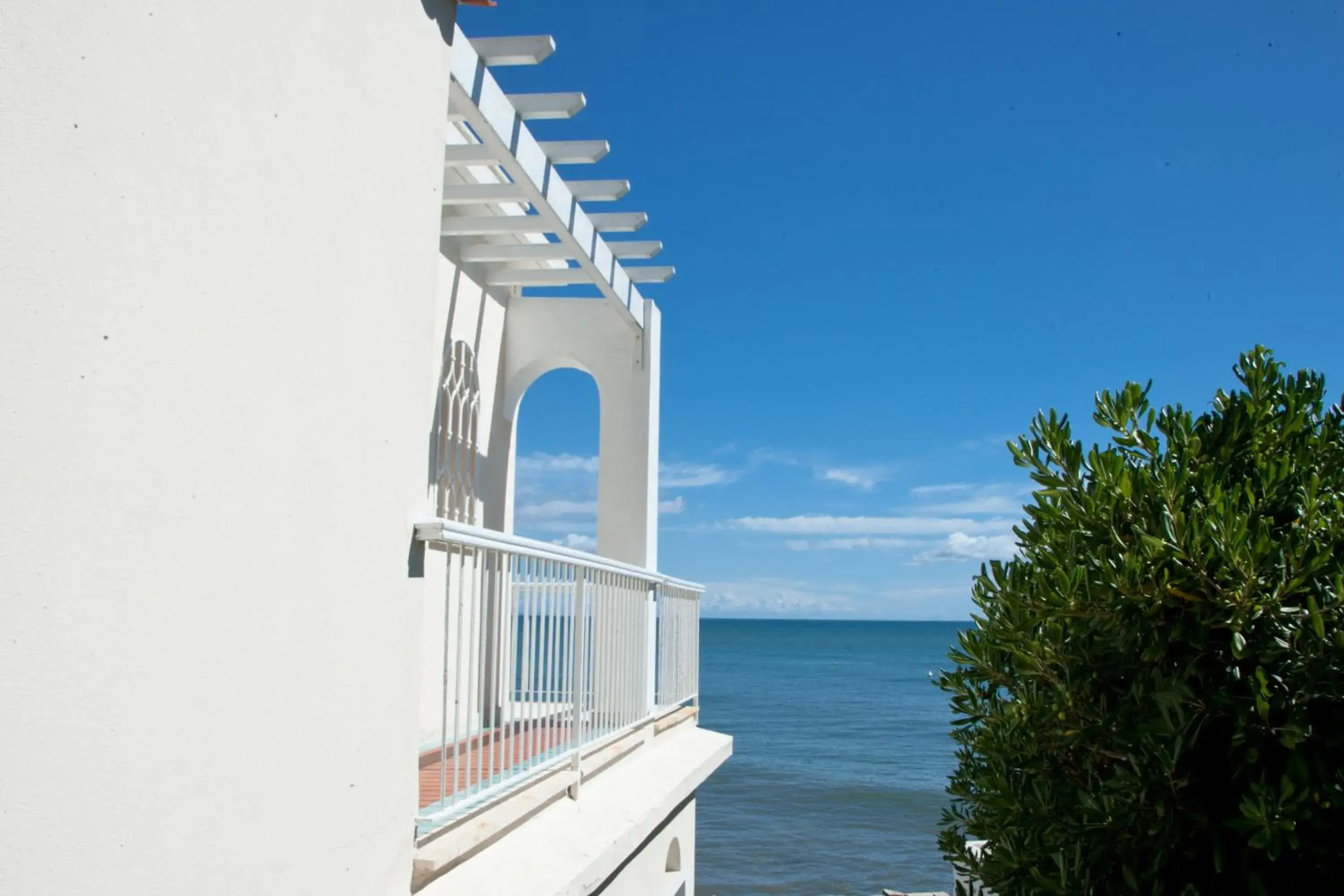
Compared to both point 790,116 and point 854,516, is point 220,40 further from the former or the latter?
point 854,516

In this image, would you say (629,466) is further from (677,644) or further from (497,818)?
(497,818)

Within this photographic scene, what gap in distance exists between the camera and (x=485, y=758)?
7164 millimetres

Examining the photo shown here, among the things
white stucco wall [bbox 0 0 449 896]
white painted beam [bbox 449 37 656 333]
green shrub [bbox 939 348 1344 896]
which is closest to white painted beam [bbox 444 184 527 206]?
white painted beam [bbox 449 37 656 333]

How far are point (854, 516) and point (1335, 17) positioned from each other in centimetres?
8052

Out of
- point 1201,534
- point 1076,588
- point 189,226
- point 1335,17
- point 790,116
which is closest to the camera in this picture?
point 189,226

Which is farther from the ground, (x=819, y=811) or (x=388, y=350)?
(x=388, y=350)

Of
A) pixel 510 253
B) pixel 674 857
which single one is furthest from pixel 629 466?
pixel 674 857

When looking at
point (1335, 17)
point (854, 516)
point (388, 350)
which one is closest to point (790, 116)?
point (1335, 17)

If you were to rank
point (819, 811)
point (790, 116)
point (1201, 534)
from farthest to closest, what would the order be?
point (819, 811), point (790, 116), point (1201, 534)

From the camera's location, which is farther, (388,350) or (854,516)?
(854,516)

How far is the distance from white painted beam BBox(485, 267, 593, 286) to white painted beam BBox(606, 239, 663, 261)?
0.44m

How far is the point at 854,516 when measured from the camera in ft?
309

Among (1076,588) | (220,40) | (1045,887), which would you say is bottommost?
(1045,887)

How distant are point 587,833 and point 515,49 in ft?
14.2
